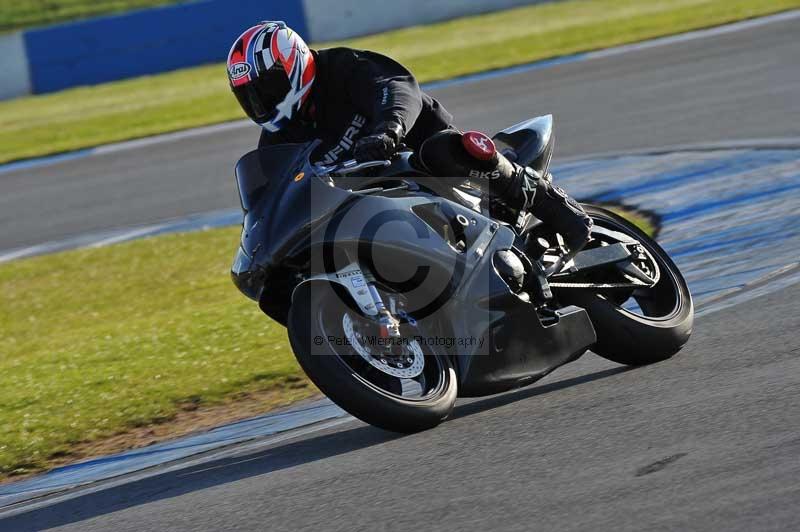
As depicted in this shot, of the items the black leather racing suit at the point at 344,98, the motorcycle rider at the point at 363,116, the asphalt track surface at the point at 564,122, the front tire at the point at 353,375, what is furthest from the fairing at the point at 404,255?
the asphalt track surface at the point at 564,122

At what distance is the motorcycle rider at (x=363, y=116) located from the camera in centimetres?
505

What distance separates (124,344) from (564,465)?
14.2 ft

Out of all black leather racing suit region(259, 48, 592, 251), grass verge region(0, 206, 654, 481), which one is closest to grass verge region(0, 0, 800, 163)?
grass verge region(0, 206, 654, 481)

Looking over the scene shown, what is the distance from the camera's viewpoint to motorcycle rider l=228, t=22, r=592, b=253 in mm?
5047

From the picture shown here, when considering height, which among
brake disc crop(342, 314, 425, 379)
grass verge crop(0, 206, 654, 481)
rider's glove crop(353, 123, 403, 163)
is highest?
rider's glove crop(353, 123, 403, 163)

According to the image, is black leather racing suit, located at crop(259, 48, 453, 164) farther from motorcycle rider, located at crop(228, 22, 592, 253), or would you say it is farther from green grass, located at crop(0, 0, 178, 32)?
green grass, located at crop(0, 0, 178, 32)

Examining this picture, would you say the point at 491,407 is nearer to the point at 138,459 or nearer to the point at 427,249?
the point at 427,249

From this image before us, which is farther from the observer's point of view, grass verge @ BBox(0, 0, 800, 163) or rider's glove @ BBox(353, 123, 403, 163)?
grass verge @ BBox(0, 0, 800, 163)

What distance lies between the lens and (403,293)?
4.82 metres

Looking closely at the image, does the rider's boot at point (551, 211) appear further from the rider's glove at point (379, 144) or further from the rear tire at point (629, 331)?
the rider's glove at point (379, 144)

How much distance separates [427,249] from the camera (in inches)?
189

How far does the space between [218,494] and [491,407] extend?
1252mm

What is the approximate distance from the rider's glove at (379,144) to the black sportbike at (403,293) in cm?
4

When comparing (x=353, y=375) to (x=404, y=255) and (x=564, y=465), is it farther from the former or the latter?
(x=564, y=465)
